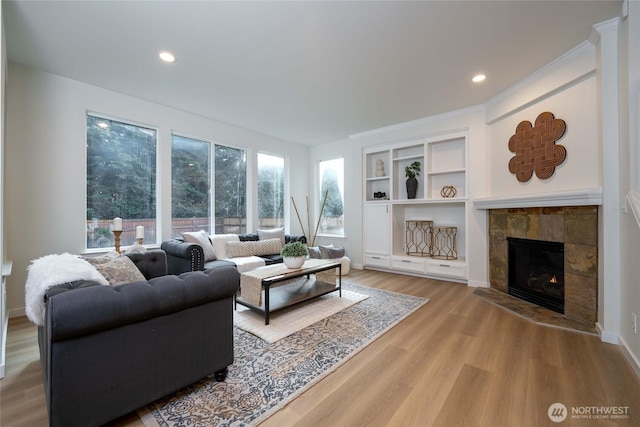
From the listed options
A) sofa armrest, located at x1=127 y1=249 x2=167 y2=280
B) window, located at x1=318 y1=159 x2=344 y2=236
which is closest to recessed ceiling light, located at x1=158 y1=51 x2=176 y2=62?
sofa armrest, located at x1=127 y1=249 x2=167 y2=280

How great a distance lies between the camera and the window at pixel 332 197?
241 inches

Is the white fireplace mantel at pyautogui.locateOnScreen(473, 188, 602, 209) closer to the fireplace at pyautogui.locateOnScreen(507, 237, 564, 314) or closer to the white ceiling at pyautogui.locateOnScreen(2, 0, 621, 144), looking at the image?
the fireplace at pyautogui.locateOnScreen(507, 237, 564, 314)

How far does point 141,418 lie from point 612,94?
4354 mm

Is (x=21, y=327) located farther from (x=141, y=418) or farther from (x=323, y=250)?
(x=323, y=250)

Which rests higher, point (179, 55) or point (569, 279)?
point (179, 55)

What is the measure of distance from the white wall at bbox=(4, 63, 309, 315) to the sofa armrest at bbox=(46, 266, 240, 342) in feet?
8.41

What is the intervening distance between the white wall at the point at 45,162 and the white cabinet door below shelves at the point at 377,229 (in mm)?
4350

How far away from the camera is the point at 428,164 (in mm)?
4699

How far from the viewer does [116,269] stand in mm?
1942

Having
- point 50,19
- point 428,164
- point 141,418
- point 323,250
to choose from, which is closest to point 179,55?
point 50,19

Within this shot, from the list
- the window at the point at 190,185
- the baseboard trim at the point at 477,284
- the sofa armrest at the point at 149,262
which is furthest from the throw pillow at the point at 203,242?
the baseboard trim at the point at 477,284

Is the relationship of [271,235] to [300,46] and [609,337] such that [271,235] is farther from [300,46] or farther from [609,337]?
[609,337]

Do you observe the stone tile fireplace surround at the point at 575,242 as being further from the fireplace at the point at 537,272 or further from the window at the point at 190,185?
the window at the point at 190,185

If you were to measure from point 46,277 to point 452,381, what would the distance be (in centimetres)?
258
